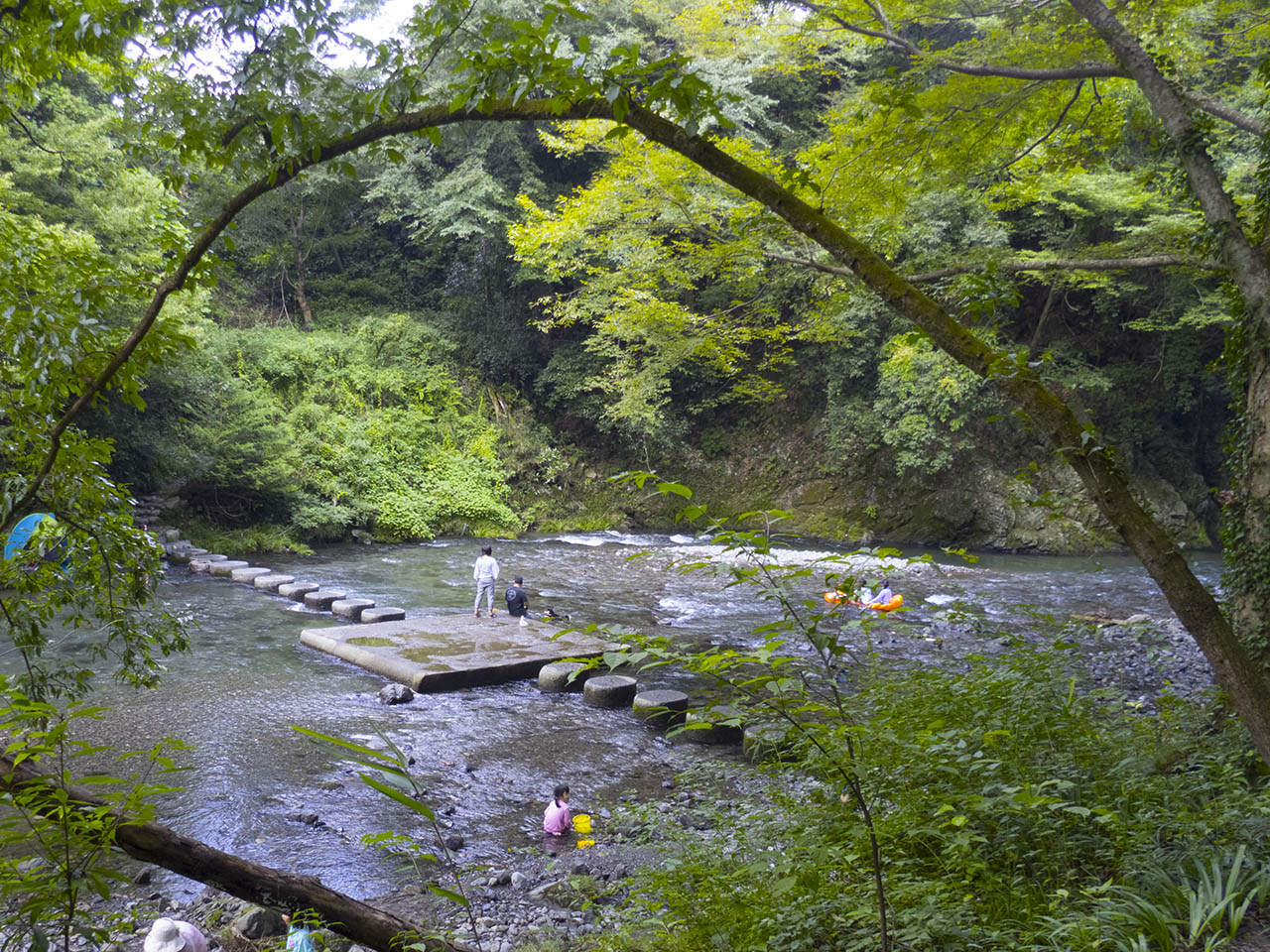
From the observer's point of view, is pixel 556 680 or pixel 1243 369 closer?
Result: pixel 1243 369

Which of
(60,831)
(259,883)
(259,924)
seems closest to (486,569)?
(259,924)

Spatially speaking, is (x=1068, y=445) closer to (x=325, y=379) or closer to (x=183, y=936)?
(x=183, y=936)

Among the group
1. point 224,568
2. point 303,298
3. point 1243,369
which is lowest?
point 224,568

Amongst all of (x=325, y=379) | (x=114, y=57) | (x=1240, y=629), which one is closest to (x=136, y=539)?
(x=114, y=57)

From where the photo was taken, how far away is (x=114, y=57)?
292 cm

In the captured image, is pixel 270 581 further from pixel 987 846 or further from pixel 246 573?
pixel 987 846

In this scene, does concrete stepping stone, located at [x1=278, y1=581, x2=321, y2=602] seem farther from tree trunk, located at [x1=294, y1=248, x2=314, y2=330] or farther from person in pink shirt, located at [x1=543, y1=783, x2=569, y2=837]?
tree trunk, located at [x1=294, y1=248, x2=314, y2=330]

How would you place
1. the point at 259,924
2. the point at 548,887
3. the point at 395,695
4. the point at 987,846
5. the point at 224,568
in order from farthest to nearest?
the point at 224,568 → the point at 395,695 → the point at 548,887 → the point at 259,924 → the point at 987,846

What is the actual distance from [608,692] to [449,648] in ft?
7.14

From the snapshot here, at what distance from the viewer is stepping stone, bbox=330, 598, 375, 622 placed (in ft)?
34.2

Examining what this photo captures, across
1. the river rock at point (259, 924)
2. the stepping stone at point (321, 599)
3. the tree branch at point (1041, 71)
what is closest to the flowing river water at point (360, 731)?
the stepping stone at point (321, 599)

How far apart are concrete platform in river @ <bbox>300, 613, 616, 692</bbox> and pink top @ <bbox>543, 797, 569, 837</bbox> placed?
8.08 ft

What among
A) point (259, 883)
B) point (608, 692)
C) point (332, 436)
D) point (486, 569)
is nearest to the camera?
point (259, 883)

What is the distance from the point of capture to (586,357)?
72.2 feet
